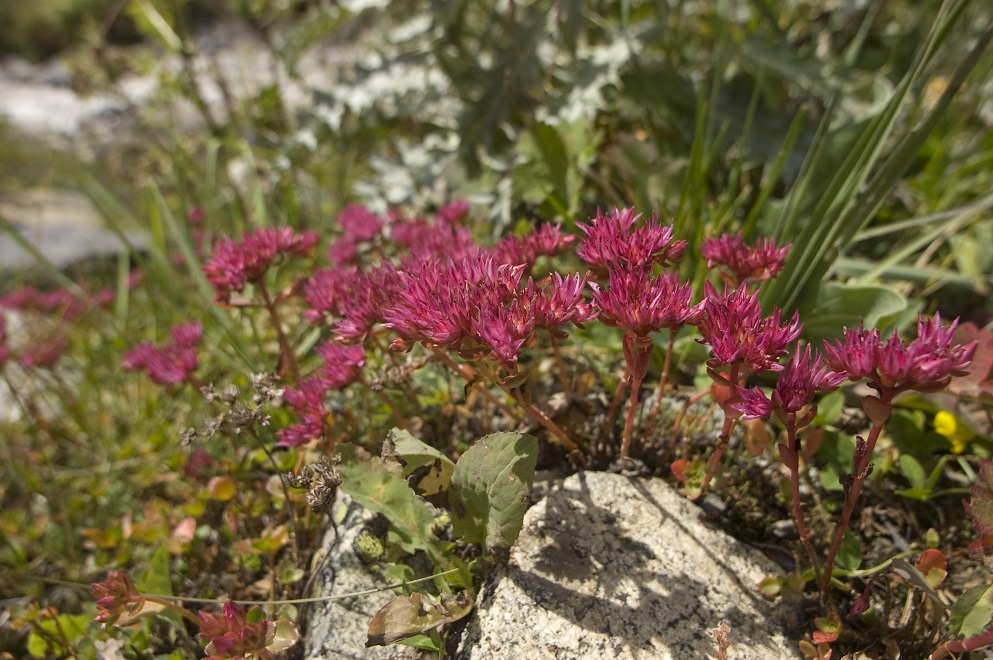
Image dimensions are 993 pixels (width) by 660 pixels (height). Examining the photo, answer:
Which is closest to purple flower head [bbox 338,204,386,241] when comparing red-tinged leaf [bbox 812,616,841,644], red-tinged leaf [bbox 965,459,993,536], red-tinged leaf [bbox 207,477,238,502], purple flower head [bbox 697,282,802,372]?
red-tinged leaf [bbox 207,477,238,502]

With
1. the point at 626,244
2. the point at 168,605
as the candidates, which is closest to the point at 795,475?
the point at 626,244

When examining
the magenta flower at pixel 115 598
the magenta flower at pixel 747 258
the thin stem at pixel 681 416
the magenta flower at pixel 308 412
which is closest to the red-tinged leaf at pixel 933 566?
the thin stem at pixel 681 416

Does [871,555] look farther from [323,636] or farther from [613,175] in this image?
[613,175]

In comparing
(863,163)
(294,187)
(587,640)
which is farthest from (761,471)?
(294,187)

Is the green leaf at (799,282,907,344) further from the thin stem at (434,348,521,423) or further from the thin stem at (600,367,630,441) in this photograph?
the thin stem at (434,348,521,423)

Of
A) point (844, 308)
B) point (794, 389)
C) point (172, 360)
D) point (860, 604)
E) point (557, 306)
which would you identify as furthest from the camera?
point (172, 360)

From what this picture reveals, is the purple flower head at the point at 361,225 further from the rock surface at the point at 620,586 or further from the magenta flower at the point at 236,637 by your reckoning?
the magenta flower at the point at 236,637

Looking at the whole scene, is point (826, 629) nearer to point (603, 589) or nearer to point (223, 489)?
point (603, 589)
